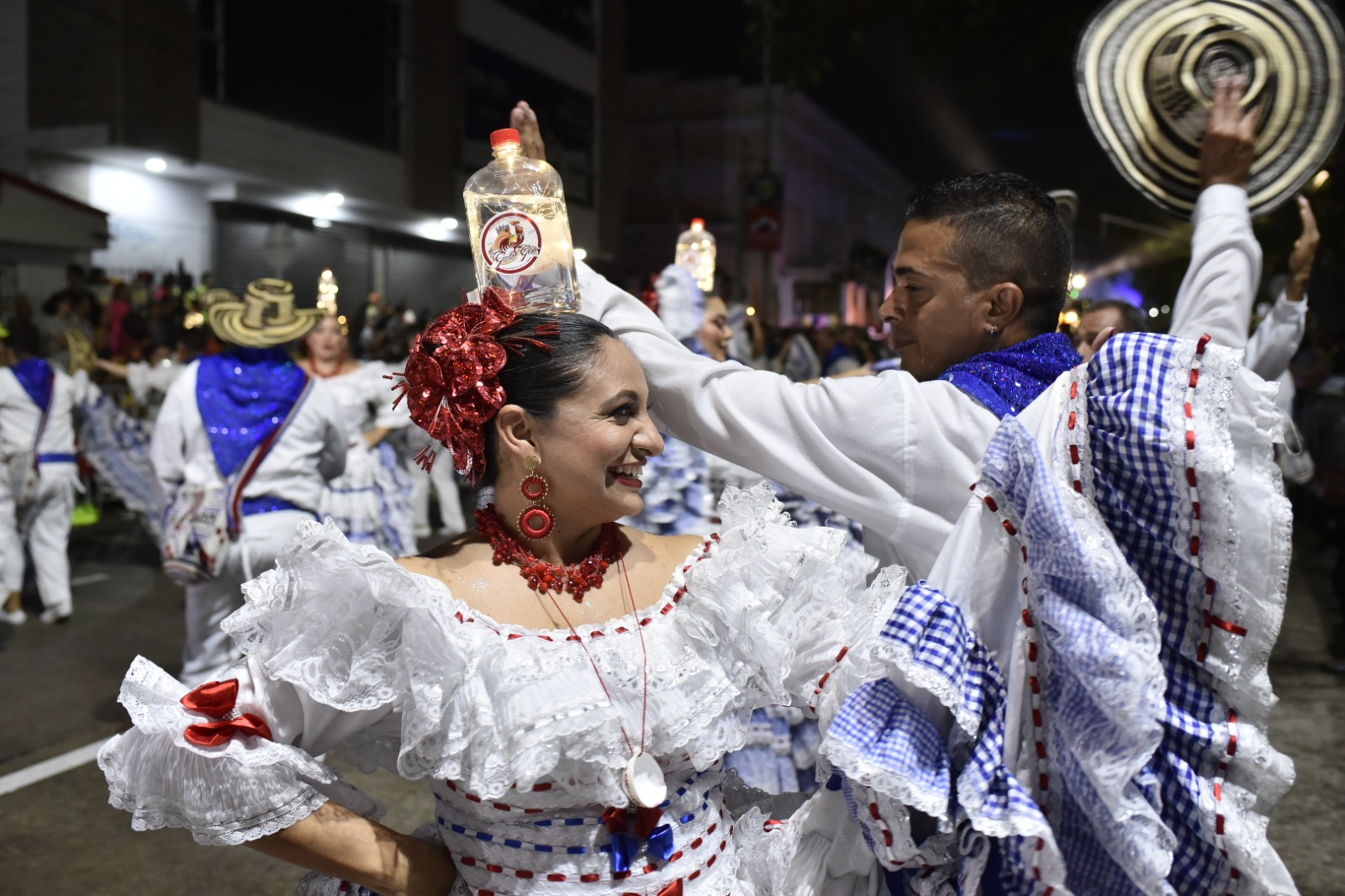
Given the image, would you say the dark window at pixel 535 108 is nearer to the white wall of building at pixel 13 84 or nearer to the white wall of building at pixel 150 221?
the white wall of building at pixel 150 221

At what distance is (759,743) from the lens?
163 inches

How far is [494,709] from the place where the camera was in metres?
1.87

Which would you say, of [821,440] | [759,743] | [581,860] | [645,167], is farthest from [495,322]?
[645,167]

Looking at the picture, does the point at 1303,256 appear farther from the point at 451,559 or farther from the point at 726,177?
the point at 726,177

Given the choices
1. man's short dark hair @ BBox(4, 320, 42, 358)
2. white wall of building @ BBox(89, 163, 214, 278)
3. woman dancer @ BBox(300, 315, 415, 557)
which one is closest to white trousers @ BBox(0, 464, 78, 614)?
man's short dark hair @ BBox(4, 320, 42, 358)

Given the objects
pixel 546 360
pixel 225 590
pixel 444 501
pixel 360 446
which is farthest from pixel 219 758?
pixel 444 501

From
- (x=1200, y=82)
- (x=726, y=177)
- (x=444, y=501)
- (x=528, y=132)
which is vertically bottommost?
(x=444, y=501)

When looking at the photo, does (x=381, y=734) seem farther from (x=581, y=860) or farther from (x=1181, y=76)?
(x=1181, y=76)

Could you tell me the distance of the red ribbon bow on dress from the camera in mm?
1850

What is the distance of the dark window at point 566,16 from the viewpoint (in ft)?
84.3

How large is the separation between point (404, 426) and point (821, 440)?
7762 mm

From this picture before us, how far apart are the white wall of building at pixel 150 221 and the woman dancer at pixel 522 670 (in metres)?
15.6

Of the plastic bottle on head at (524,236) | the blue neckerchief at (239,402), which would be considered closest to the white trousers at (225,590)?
the blue neckerchief at (239,402)

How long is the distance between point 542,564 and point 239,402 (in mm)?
4006
